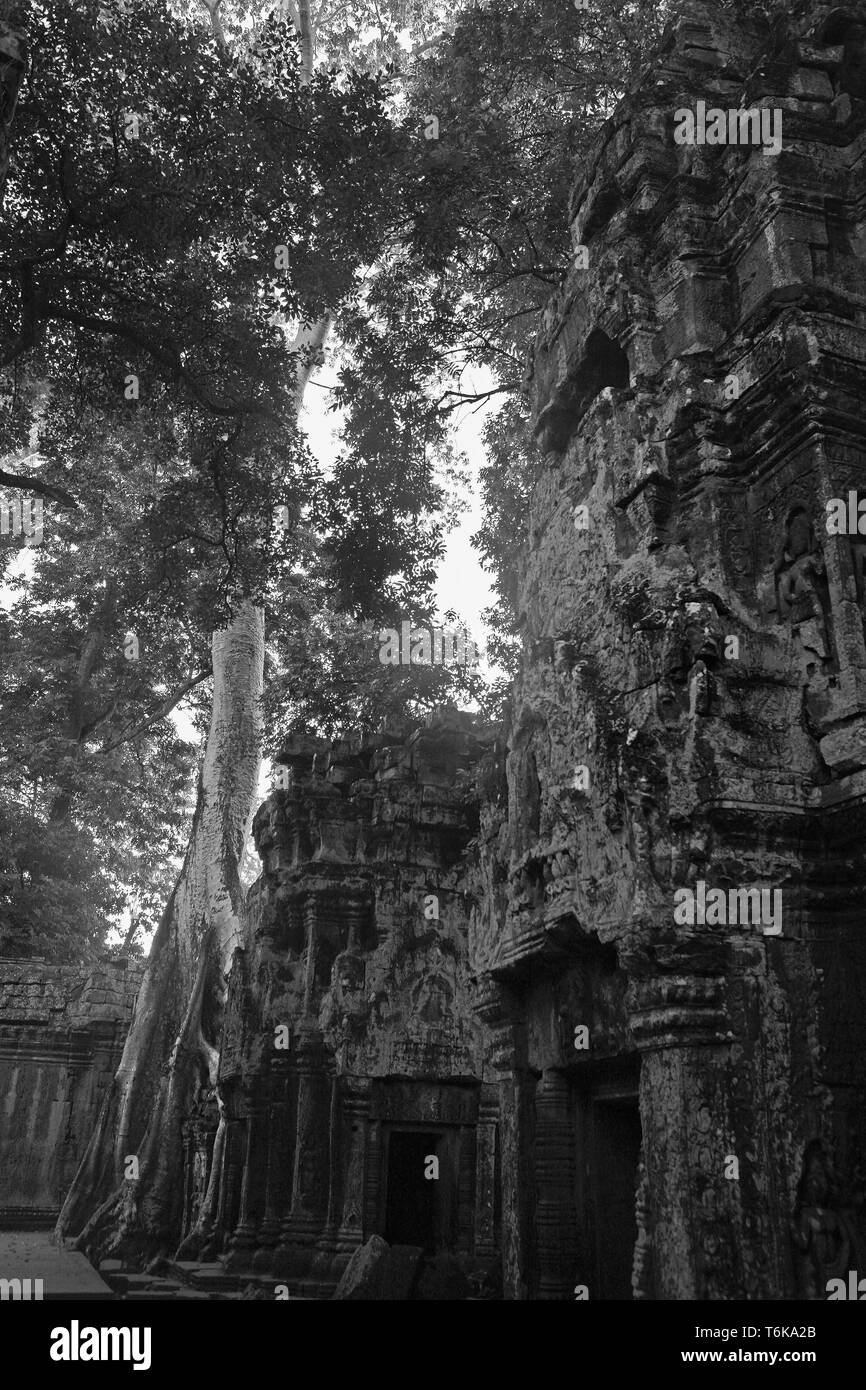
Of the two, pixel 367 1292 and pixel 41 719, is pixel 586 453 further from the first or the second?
pixel 41 719

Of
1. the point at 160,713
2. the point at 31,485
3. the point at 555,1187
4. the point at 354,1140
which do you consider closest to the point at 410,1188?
the point at 354,1140

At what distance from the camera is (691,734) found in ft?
13.9

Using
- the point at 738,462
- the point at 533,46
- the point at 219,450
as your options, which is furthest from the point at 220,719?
the point at 738,462

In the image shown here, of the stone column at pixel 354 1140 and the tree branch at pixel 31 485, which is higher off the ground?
the tree branch at pixel 31 485

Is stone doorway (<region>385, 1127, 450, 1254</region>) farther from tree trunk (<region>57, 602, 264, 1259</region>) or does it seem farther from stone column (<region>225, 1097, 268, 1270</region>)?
tree trunk (<region>57, 602, 264, 1259</region>)

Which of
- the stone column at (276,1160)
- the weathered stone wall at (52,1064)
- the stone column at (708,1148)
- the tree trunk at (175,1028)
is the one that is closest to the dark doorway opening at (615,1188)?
the stone column at (708,1148)

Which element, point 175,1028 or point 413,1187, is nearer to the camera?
point 413,1187

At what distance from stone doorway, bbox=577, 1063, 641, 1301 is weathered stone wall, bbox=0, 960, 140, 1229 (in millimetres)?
11637

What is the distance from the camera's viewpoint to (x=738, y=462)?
494 cm

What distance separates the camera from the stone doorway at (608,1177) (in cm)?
477

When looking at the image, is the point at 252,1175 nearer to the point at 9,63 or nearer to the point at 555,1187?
the point at 555,1187

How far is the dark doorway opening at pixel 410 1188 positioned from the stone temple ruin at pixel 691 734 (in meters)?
1.39

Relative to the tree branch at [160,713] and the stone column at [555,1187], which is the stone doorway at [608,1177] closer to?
the stone column at [555,1187]

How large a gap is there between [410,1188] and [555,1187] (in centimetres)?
475
